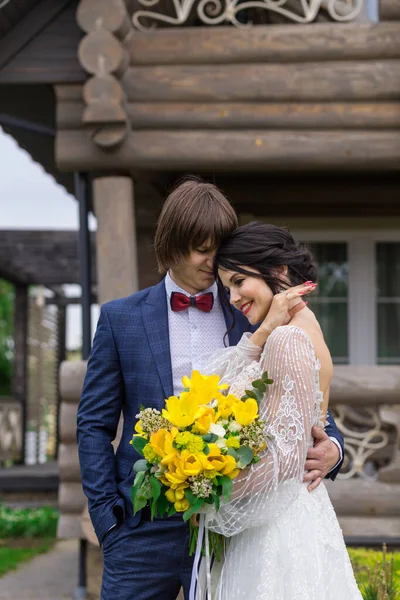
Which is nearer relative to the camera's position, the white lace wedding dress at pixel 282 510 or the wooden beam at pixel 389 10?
the white lace wedding dress at pixel 282 510

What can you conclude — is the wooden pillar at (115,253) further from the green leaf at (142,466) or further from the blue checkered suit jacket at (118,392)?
the green leaf at (142,466)

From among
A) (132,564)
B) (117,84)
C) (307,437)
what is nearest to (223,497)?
(307,437)

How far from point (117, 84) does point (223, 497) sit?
380 cm

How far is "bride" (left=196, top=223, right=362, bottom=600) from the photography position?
244cm

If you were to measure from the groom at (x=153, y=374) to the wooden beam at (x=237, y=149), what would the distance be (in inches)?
116

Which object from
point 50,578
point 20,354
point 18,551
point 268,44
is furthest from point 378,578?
point 20,354

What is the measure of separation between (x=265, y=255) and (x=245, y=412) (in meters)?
0.54

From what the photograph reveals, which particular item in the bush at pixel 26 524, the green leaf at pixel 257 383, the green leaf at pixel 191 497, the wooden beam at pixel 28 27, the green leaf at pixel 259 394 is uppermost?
the wooden beam at pixel 28 27

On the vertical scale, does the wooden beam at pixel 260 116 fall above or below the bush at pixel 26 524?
above

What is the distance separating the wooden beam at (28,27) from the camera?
6.18 m

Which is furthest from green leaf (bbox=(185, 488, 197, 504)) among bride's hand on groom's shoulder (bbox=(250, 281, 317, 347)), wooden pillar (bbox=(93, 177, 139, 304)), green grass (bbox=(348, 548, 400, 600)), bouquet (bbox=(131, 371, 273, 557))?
wooden pillar (bbox=(93, 177, 139, 304))

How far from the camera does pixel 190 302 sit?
2982 mm

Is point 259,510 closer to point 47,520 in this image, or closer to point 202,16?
point 202,16

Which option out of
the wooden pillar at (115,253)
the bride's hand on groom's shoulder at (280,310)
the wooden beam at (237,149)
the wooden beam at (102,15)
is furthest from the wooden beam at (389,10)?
the bride's hand on groom's shoulder at (280,310)
